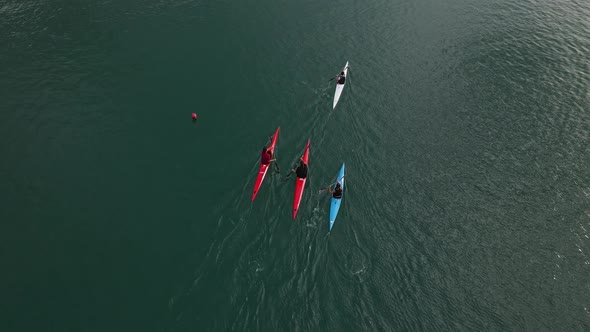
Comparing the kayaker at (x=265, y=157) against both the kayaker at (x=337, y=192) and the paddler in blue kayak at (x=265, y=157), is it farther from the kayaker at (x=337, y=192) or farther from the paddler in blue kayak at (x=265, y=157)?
the kayaker at (x=337, y=192)

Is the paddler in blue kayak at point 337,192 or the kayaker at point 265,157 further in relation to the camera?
the kayaker at point 265,157

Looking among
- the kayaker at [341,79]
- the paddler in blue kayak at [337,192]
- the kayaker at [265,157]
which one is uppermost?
the kayaker at [341,79]

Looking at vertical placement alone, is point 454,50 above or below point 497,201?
above

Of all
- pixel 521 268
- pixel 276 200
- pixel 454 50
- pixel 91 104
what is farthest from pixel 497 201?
pixel 91 104

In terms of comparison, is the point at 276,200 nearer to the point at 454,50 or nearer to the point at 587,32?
the point at 454,50

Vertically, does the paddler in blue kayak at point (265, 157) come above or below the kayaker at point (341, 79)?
below

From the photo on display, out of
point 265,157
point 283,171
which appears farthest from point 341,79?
point 265,157

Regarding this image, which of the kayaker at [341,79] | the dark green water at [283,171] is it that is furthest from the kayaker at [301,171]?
the kayaker at [341,79]

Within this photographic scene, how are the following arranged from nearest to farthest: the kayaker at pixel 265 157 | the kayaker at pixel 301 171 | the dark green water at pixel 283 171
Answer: the dark green water at pixel 283 171
the kayaker at pixel 301 171
the kayaker at pixel 265 157

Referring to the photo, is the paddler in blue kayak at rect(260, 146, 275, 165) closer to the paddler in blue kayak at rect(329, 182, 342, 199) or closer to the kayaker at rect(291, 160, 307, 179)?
the kayaker at rect(291, 160, 307, 179)
